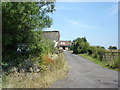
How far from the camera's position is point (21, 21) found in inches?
313

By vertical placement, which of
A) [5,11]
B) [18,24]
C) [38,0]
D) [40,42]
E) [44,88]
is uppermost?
[38,0]

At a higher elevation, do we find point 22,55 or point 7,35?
point 7,35

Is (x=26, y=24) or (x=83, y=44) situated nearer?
(x=26, y=24)

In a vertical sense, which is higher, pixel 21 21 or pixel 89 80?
pixel 21 21

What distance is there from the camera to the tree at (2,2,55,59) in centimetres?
746

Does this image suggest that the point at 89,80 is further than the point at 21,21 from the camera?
Yes

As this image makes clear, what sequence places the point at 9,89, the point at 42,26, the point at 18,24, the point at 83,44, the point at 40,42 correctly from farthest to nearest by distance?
the point at 83,44
the point at 40,42
the point at 42,26
the point at 18,24
the point at 9,89

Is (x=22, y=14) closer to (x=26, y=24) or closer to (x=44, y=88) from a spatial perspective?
(x=26, y=24)

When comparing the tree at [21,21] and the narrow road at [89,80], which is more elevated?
the tree at [21,21]

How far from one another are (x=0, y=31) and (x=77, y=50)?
34101 millimetres

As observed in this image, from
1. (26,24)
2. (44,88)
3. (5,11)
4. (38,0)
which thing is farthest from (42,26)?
(44,88)

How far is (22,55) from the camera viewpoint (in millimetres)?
9906

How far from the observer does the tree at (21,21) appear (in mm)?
7465

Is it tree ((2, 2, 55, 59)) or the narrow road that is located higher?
tree ((2, 2, 55, 59))
